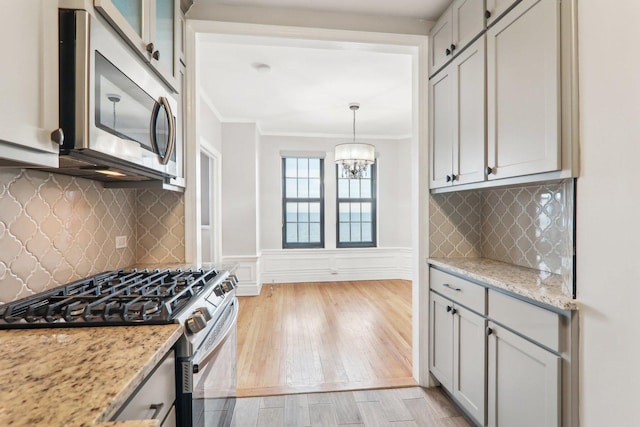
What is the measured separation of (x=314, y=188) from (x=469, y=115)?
4143 mm

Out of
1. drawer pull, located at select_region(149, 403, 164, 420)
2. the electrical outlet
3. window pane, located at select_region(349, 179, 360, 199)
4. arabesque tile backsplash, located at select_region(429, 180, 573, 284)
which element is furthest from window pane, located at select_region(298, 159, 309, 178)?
drawer pull, located at select_region(149, 403, 164, 420)

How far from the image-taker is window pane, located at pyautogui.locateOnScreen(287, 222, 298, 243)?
19.2 ft

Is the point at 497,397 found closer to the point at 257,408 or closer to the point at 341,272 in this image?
the point at 257,408

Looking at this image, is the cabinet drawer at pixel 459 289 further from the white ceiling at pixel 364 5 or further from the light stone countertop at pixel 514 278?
the white ceiling at pixel 364 5

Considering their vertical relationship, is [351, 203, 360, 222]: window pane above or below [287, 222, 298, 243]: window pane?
above

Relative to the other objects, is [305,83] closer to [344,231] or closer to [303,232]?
[303,232]

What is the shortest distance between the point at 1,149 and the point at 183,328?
656 millimetres

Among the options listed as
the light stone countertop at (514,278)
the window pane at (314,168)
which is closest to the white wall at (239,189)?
the window pane at (314,168)

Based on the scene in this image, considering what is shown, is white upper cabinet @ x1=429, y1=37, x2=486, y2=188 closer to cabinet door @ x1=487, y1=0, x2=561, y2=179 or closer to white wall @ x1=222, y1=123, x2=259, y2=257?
cabinet door @ x1=487, y1=0, x2=561, y2=179

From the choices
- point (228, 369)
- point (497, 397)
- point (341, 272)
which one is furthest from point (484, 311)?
point (341, 272)

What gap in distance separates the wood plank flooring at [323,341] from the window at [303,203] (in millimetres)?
1123

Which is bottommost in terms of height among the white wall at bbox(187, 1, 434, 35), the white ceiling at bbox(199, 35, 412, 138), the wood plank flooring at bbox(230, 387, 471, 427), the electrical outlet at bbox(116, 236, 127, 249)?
the wood plank flooring at bbox(230, 387, 471, 427)

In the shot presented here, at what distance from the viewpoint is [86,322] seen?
0.98 m

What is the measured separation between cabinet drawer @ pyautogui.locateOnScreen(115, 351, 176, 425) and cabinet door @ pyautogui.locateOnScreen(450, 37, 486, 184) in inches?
68.6
